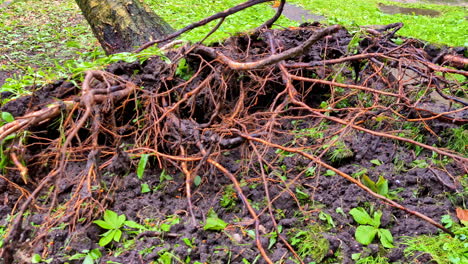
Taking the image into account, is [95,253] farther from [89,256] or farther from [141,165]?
[141,165]

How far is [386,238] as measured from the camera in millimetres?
1536

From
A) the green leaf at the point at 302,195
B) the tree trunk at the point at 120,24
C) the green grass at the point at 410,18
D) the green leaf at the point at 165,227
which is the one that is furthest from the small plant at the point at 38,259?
the green grass at the point at 410,18

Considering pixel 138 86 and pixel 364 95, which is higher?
pixel 138 86

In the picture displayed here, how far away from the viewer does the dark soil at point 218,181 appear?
4.97ft

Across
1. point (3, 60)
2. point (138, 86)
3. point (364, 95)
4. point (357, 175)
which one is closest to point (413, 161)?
point (357, 175)

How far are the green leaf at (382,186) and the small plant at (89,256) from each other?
135cm

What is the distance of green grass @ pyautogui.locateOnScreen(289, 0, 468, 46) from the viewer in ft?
14.7

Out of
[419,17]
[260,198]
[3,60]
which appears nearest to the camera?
[260,198]

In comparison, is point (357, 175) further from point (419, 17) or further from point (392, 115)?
point (419, 17)

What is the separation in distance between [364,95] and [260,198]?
1210 millimetres

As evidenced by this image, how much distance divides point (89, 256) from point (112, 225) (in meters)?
0.18

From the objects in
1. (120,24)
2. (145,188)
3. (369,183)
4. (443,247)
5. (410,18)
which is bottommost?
(410,18)

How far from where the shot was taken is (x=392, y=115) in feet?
7.50

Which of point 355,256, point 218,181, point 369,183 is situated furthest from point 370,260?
point 218,181
